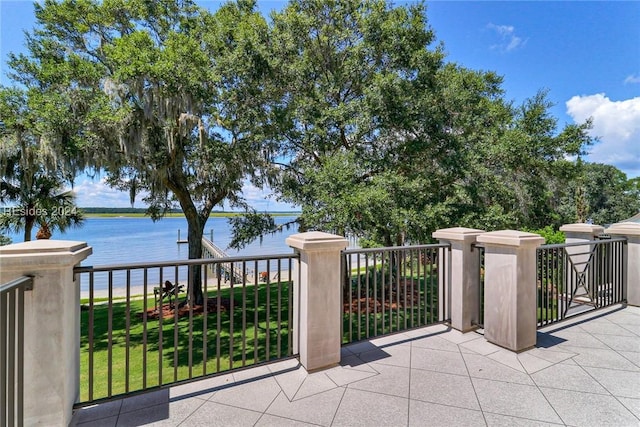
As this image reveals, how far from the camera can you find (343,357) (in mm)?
2959

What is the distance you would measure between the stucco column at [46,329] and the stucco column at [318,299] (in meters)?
1.62

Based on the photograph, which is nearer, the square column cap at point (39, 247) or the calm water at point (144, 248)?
the square column cap at point (39, 247)

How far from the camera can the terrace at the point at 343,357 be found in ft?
5.93

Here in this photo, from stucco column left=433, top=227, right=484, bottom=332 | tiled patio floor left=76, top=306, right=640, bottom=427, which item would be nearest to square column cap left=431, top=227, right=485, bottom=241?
stucco column left=433, top=227, right=484, bottom=332

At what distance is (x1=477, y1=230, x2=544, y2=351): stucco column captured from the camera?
9.80 ft

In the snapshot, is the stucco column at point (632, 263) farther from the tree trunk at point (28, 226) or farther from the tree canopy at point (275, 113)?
the tree trunk at point (28, 226)

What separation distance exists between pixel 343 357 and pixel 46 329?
2.29 m

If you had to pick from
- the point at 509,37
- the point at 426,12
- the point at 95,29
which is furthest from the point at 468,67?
the point at 95,29

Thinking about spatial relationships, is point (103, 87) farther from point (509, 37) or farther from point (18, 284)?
point (509, 37)

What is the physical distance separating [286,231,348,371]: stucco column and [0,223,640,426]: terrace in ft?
0.04

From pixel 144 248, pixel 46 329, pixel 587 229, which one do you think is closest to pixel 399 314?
pixel 587 229

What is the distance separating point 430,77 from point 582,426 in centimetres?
663

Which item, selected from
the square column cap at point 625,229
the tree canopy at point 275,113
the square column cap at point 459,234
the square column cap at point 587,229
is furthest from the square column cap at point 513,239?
the square column cap at point 587,229

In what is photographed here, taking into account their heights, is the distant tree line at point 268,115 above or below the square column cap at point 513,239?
above
